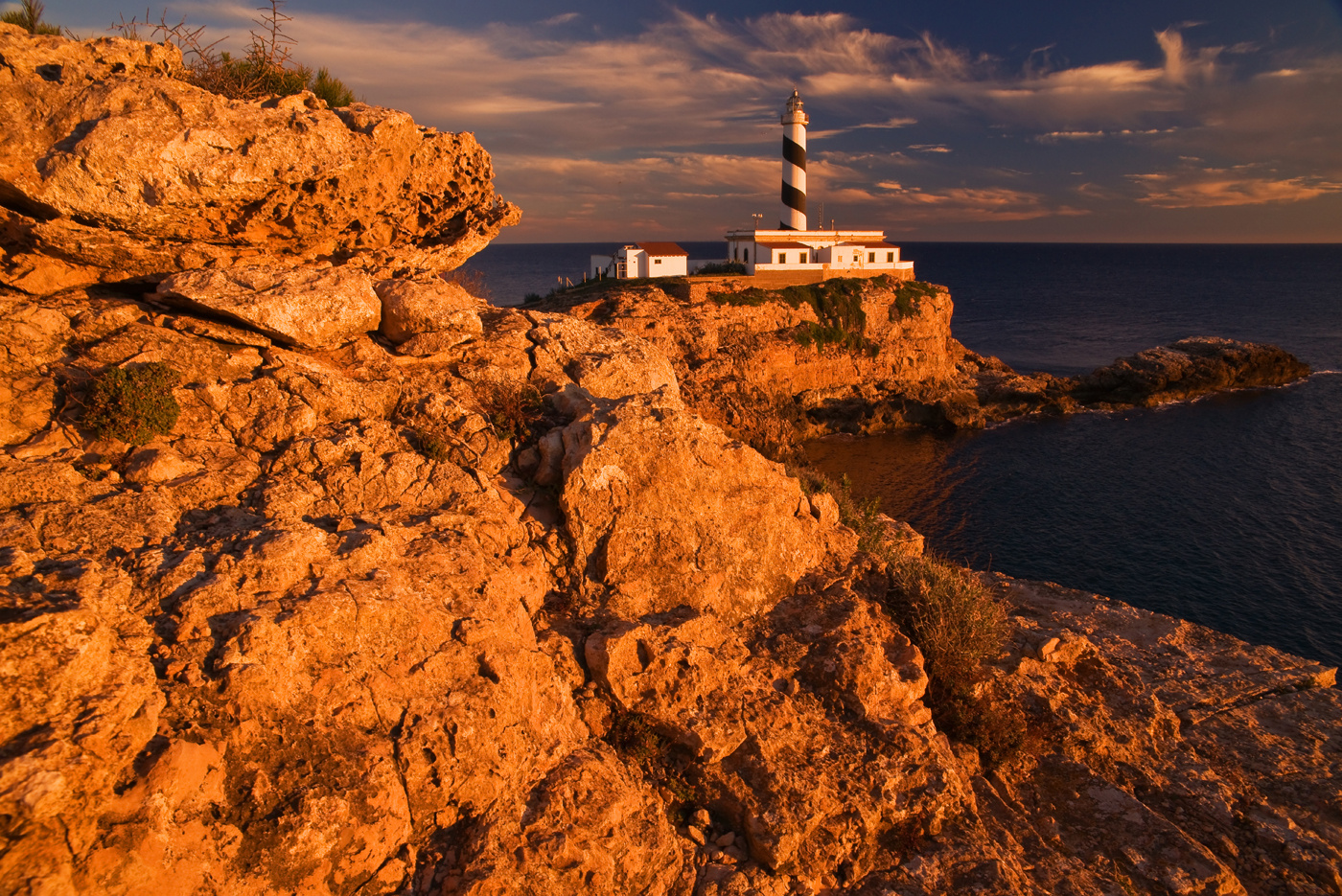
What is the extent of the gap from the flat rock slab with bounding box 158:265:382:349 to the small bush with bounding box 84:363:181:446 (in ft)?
4.60

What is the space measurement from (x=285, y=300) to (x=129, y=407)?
2.21 metres

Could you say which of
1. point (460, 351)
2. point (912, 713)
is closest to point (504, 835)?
point (912, 713)

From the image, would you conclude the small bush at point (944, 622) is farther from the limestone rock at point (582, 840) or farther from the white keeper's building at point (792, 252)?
the white keeper's building at point (792, 252)

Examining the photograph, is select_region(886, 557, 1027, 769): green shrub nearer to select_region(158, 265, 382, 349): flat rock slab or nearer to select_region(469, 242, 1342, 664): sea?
select_region(158, 265, 382, 349): flat rock slab

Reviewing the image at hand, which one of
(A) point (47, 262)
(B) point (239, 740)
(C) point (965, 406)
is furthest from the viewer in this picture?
(C) point (965, 406)

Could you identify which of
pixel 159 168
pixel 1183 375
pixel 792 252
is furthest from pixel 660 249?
pixel 159 168

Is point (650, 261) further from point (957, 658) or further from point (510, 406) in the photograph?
point (957, 658)

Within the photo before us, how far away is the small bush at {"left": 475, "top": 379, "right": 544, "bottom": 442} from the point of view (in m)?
8.89

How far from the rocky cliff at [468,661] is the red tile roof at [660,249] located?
4240 cm

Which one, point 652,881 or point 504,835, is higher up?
point 504,835

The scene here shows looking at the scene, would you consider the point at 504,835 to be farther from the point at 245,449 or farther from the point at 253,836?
the point at 245,449

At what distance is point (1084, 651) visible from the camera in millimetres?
10445

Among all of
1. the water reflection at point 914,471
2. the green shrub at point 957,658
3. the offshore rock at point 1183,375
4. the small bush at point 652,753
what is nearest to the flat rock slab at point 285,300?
the small bush at point 652,753

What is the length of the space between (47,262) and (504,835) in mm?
8670
